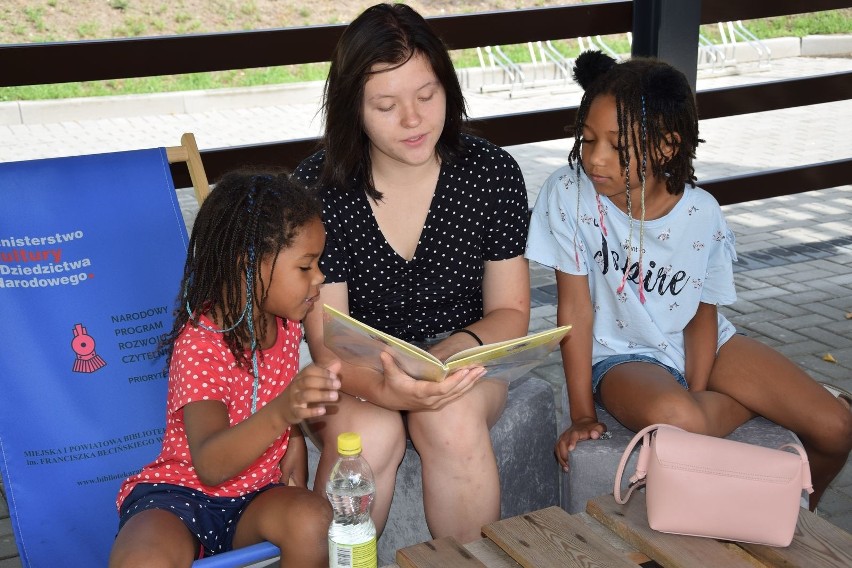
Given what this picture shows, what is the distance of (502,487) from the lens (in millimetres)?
2631

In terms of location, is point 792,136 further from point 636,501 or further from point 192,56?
point 636,501

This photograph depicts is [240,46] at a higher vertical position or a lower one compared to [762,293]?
higher

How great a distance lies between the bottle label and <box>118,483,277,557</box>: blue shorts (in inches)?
14.9

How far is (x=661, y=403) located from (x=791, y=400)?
1.26ft

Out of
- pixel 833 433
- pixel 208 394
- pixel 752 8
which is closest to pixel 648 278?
pixel 833 433

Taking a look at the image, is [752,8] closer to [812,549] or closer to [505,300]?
[505,300]

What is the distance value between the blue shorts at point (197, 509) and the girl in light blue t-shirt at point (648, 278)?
0.87 meters

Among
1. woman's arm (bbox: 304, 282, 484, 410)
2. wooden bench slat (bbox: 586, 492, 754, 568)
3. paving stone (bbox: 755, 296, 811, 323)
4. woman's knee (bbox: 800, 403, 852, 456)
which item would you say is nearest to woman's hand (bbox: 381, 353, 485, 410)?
woman's arm (bbox: 304, 282, 484, 410)

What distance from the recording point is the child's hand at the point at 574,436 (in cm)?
259

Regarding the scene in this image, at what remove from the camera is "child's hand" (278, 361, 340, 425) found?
1.92m

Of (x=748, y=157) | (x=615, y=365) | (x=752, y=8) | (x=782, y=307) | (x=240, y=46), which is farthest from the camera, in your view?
(x=748, y=157)

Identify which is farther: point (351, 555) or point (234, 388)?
point (234, 388)

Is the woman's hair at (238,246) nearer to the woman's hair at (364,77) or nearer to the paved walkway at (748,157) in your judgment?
the woman's hair at (364,77)

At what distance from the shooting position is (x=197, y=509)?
218 cm
